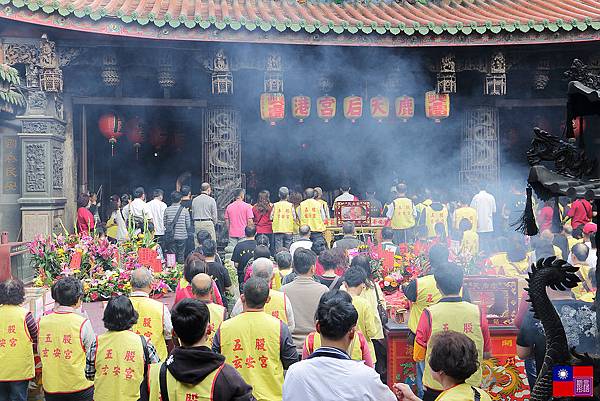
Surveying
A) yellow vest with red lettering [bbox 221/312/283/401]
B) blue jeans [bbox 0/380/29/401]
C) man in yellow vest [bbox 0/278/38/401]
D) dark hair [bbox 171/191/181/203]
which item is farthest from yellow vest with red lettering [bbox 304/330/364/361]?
dark hair [bbox 171/191/181/203]

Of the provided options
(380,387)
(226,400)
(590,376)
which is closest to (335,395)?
(380,387)

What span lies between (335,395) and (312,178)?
44.0ft

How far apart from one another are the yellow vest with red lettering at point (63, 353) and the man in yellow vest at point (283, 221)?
6.55 meters

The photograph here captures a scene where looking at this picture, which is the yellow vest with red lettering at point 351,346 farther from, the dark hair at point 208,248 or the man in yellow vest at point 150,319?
the dark hair at point 208,248

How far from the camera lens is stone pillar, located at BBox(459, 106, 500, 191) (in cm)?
1226

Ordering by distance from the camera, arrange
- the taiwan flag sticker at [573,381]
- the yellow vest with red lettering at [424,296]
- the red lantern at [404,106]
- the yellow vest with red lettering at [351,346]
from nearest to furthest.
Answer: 1. the taiwan flag sticker at [573,381]
2. the yellow vest with red lettering at [351,346]
3. the yellow vest with red lettering at [424,296]
4. the red lantern at [404,106]

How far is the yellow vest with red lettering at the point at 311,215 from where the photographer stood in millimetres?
11414

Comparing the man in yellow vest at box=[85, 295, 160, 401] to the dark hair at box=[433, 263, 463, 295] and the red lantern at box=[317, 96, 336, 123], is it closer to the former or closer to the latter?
the dark hair at box=[433, 263, 463, 295]

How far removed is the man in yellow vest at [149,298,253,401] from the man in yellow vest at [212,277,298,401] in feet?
2.90

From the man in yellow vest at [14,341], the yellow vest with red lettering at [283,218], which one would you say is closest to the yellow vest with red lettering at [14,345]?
the man in yellow vest at [14,341]

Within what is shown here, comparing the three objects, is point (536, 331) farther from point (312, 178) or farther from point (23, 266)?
point (312, 178)

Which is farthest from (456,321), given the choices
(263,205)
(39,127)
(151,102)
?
(151,102)

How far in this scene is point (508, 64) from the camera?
1205cm

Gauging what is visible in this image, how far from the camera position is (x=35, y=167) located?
1083 cm
